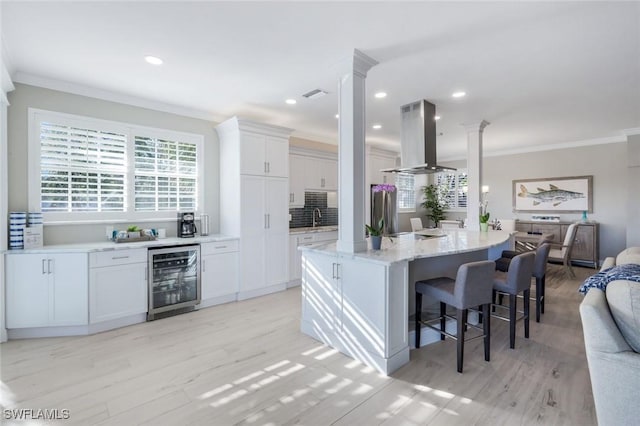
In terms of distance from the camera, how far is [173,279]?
3.82m

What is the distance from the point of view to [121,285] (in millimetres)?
3402

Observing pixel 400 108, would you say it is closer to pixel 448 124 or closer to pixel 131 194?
pixel 448 124

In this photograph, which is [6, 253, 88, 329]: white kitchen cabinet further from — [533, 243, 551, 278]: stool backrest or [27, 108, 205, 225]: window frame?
[533, 243, 551, 278]: stool backrest

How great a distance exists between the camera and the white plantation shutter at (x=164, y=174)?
4.04 metres

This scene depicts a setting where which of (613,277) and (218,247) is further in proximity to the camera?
→ (218,247)

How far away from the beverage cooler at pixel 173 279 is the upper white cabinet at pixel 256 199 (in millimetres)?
637

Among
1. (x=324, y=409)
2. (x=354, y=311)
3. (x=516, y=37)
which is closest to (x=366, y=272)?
(x=354, y=311)

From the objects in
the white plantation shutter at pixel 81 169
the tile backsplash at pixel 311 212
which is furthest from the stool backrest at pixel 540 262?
the white plantation shutter at pixel 81 169

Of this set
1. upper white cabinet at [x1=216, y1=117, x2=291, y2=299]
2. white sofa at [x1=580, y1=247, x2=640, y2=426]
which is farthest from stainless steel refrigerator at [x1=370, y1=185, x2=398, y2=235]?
white sofa at [x1=580, y1=247, x2=640, y2=426]

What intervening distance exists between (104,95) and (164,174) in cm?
114

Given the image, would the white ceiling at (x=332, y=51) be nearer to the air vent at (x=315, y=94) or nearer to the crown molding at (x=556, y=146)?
the air vent at (x=315, y=94)

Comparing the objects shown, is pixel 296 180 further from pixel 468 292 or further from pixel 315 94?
pixel 468 292

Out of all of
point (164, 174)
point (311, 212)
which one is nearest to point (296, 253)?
point (311, 212)

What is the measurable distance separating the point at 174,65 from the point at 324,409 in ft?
10.9
